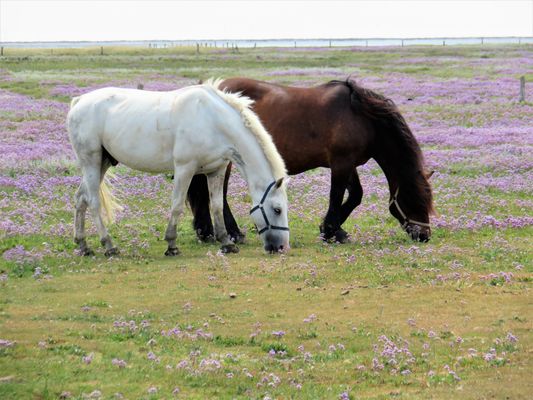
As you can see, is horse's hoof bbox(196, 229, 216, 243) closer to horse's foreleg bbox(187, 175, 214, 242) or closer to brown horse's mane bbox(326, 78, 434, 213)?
horse's foreleg bbox(187, 175, 214, 242)

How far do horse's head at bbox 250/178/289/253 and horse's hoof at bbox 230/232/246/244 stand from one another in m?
1.55

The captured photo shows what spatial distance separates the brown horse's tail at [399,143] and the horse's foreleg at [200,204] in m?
2.98

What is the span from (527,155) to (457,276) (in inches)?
490

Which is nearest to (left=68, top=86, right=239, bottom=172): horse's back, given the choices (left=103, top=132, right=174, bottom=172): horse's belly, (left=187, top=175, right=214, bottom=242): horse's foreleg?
(left=103, top=132, right=174, bottom=172): horse's belly

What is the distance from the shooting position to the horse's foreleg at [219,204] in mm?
13844

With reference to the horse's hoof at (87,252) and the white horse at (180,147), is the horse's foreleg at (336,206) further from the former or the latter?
the horse's hoof at (87,252)

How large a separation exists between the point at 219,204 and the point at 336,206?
82.3 inches

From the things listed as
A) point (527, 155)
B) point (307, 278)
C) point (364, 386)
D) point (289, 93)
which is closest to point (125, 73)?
point (527, 155)

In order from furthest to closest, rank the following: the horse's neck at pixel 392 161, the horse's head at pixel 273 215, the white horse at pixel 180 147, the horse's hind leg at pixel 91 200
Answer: the horse's neck at pixel 392 161 < the horse's hind leg at pixel 91 200 < the white horse at pixel 180 147 < the horse's head at pixel 273 215

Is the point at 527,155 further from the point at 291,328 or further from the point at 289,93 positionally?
the point at 291,328

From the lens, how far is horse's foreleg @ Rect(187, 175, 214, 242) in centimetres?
1490

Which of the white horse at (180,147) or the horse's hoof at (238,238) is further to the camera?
the horse's hoof at (238,238)

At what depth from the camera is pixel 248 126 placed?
13.3 m

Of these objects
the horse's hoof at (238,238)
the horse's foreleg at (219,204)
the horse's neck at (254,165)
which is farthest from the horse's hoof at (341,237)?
the horse's neck at (254,165)
